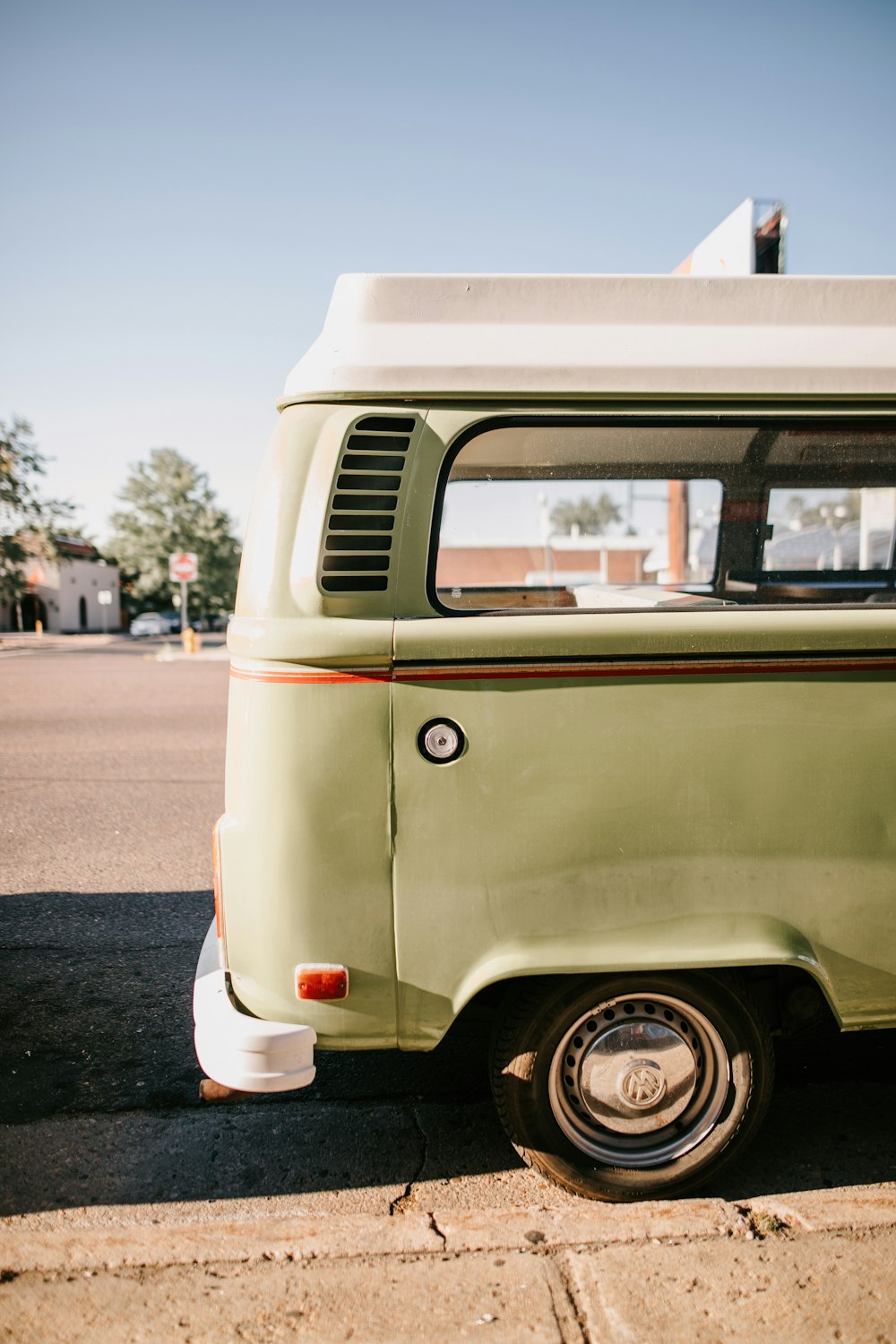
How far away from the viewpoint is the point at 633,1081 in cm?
266

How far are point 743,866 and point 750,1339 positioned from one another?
1103 mm

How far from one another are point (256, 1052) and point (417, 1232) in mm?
706

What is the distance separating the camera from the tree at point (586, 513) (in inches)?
128

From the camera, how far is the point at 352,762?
2.42 m

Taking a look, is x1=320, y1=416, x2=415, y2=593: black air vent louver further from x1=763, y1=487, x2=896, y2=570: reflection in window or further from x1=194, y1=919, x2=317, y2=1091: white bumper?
x1=763, y1=487, x2=896, y2=570: reflection in window

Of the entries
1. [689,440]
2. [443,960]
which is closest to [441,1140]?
[443,960]

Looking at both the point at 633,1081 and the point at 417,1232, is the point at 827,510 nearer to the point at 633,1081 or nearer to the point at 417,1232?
the point at 633,1081

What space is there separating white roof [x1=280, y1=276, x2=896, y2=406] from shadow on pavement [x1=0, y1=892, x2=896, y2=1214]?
2.13 metres

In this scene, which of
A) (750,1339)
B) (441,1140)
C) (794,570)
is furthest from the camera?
(794,570)

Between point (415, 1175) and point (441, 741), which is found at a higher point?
point (441, 741)

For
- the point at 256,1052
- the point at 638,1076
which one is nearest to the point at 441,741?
the point at 256,1052

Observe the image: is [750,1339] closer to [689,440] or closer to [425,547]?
[425,547]

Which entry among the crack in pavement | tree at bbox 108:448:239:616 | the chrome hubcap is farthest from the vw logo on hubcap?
tree at bbox 108:448:239:616

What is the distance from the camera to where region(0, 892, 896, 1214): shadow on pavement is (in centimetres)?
282
